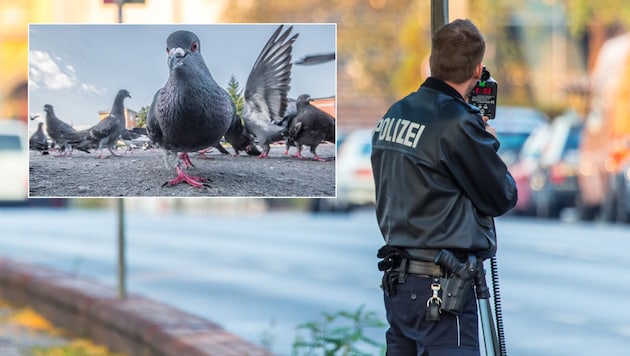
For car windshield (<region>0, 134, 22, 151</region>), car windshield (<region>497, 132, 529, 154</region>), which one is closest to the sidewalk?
car windshield (<region>497, 132, 529, 154</region>)

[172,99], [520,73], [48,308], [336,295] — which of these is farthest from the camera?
[520,73]

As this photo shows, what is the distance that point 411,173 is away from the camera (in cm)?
456

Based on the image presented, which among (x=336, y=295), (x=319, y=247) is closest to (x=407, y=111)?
(x=336, y=295)


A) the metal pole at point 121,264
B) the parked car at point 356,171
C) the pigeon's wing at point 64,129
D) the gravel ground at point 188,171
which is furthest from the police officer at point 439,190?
the parked car at point 356,171

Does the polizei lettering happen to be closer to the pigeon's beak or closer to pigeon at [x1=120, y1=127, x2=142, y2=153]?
the pigeon's beak

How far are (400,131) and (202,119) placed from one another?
105cm

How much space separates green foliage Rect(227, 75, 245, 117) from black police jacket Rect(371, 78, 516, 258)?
1094 mm

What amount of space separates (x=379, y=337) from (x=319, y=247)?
35.6 ft

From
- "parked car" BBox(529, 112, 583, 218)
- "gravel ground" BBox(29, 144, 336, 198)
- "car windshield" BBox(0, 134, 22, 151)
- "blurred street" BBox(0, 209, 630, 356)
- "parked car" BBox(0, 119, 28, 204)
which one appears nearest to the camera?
"gravel ground" BBox(29, 144, 336, 198)

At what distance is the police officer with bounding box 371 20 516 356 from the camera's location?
4.50 metres

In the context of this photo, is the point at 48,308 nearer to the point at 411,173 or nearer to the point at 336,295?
the point at 336,295

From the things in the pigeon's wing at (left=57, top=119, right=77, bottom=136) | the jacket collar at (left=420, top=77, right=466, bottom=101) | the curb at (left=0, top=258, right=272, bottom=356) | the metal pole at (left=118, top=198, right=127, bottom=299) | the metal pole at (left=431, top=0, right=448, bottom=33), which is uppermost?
the metal pole at (left=431, top=0, right=448, bottom=33)

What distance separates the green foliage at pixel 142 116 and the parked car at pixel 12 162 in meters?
24.2

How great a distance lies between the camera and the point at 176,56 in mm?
5441
